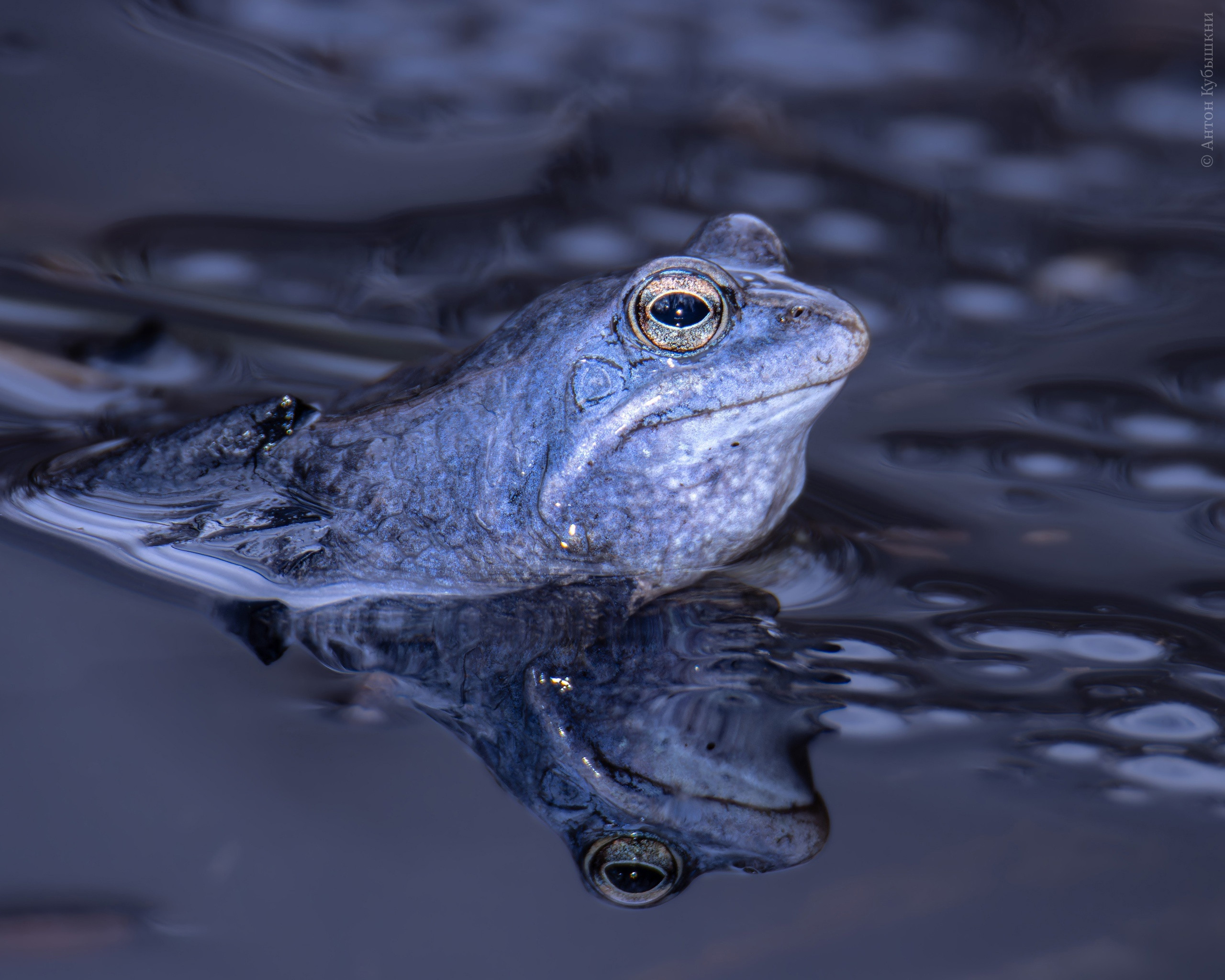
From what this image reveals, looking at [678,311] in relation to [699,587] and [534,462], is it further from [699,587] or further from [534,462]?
[699,587]

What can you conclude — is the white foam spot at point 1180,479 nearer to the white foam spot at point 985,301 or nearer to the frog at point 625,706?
the white foam spot at point 985,301

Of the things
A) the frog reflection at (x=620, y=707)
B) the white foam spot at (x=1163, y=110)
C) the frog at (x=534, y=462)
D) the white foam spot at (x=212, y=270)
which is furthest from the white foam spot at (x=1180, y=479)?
the white foam spot at (x=212, y=270)

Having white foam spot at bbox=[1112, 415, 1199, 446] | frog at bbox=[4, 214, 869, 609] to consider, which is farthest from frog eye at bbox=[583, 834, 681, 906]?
white foam spot at bbox=[1112, 415, 1199, 446]

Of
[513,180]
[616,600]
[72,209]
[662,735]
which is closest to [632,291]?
[616,600]

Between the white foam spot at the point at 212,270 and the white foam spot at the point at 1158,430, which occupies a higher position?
the white foam spot at the point at 212,270

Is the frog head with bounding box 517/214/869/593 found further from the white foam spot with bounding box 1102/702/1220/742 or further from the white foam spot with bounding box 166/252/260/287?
the white foam spot with bounding box 166/252/260/287

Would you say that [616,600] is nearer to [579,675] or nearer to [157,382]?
[579,675]
